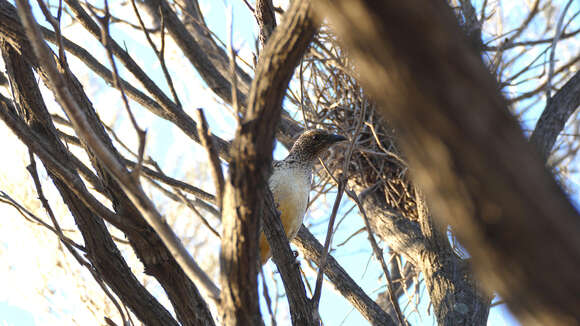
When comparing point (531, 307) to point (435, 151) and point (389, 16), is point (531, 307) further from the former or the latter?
point (389, 16)

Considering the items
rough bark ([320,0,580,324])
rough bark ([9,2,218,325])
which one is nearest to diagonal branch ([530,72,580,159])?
rough bark ([9,2,218,325])

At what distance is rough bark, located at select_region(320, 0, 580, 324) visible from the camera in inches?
28.0

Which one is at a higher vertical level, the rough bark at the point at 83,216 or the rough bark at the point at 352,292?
the rough bark at the point at 83,216

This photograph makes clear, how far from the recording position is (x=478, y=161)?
2.42 ft

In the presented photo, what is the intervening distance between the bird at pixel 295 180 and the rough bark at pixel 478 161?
2160 mm

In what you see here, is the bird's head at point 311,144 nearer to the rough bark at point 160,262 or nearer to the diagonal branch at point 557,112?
the diagonal branch at point 557,112

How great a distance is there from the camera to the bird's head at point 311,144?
3.48m

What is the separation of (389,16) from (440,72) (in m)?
0.10

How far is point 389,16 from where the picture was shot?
0.76 m

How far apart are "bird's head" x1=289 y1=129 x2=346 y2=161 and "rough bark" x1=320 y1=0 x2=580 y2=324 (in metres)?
2.67

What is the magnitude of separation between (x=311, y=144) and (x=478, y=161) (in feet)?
9.08

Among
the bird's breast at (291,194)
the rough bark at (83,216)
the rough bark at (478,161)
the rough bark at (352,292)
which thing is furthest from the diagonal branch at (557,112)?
the rough bark at (478,161)

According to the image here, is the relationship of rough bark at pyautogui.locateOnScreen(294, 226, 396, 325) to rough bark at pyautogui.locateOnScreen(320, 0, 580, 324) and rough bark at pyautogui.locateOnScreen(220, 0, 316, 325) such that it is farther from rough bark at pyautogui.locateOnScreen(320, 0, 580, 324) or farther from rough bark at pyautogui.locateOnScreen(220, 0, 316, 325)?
rough bark at pyautogui.locateOnScreen(320, 0, 580, 324)

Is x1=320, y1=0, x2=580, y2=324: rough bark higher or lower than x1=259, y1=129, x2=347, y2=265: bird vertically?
lower
